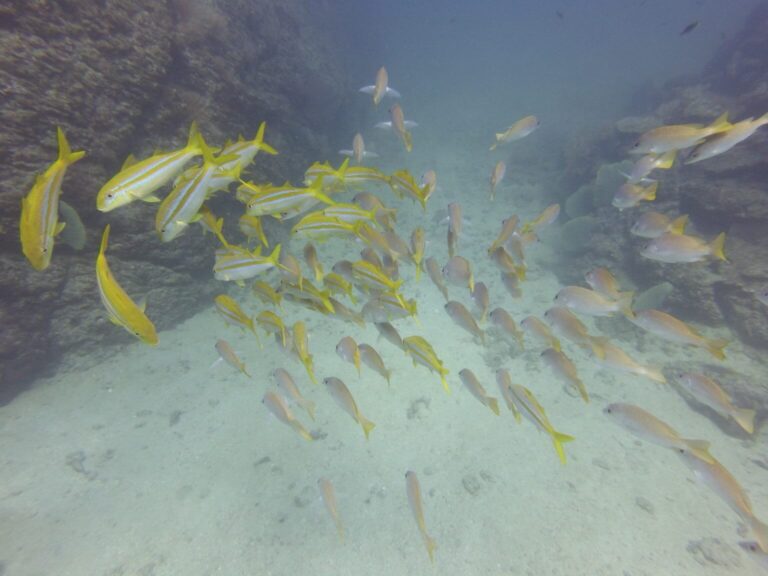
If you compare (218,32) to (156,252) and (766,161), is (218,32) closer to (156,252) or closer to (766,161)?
(156,252)

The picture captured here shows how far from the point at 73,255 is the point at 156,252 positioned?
112 cm

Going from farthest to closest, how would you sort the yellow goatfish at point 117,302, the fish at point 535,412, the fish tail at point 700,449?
the fish tail at point 700,449 < the fish at point 535,412 < the yellow goatfish at point 117,302

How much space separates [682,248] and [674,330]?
1.00m

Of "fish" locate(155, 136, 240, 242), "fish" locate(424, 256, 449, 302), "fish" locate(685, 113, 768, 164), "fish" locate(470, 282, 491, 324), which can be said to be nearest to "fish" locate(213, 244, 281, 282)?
"fish" locate(155, 136, 240, 242)

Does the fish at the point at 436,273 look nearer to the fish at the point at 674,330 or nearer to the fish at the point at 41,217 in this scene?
the fish at the point at 674,330

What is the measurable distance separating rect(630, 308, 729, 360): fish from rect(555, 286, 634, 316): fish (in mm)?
178

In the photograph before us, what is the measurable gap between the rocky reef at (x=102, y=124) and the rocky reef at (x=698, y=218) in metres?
8.72

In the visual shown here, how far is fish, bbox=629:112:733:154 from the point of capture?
141 inches

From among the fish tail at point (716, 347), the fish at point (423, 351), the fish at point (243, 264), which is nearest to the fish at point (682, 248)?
the fish tail at point (716, 347)

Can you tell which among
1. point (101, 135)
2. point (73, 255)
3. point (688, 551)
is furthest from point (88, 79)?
point (688, 551)

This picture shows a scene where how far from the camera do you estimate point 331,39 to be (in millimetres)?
16578

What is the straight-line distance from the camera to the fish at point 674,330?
336cm

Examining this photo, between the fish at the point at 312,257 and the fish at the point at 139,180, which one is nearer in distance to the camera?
the fish at the point at 139,180

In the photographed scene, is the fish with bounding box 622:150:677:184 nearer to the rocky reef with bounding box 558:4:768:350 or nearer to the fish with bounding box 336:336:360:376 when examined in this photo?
the rocky reef with bounding box 558:4:768:350
